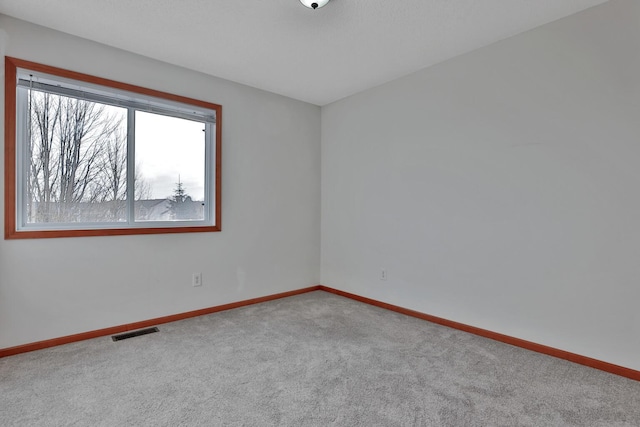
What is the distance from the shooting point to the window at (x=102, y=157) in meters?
2.37

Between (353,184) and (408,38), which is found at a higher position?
(408,38)

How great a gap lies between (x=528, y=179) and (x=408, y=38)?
1.43 meters

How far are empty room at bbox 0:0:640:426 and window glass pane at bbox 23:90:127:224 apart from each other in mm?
15

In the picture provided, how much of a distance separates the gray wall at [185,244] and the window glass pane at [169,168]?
0.24 m

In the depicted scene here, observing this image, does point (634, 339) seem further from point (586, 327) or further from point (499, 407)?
point (499, 407)

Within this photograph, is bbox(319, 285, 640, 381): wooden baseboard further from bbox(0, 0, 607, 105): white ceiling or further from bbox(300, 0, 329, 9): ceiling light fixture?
bbox(300, 0, 329, 9): ceiling light fixture

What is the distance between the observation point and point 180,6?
2.16 m

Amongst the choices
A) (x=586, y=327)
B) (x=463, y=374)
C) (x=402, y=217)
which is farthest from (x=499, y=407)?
(x=402, y=217)

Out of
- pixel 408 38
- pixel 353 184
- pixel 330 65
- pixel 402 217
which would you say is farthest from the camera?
pixel 353 184

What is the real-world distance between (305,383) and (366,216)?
6.88ft

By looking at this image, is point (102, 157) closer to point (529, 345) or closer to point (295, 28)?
point (295, 28)

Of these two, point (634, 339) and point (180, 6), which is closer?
point (634, 339)

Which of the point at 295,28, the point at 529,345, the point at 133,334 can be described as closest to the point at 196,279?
the point at 133,334

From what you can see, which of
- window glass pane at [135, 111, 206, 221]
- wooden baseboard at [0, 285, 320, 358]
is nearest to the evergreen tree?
window glass pane at [135, 111, 206, 221]
